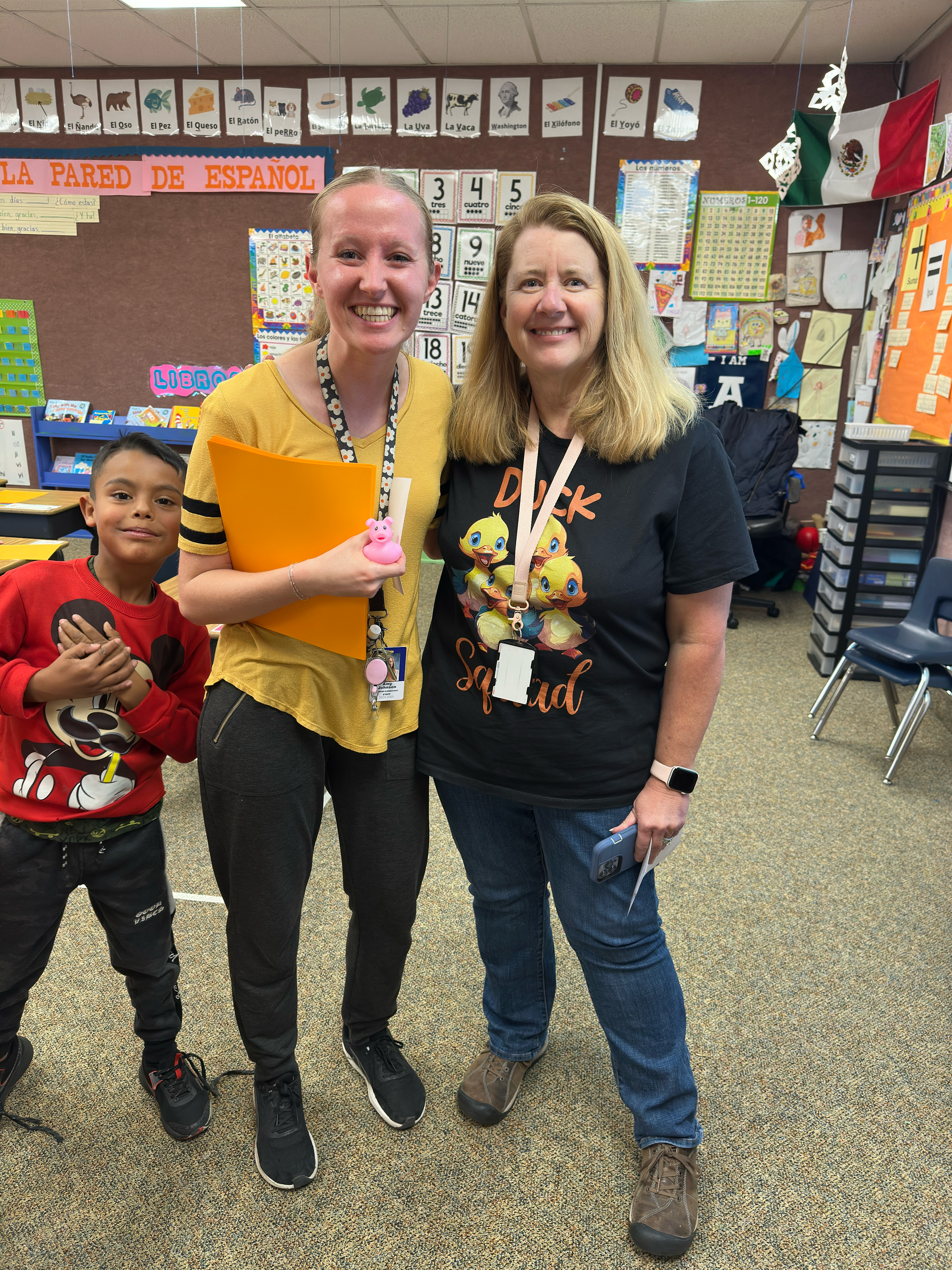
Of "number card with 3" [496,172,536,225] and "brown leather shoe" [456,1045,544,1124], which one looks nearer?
"brown leather shoe" [456,1045,544,1124]

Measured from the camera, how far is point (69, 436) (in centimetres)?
582

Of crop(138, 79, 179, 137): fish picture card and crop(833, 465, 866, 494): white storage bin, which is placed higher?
crop(138, 79, 179, 137): fish picture card

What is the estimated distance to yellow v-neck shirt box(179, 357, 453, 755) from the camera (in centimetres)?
112

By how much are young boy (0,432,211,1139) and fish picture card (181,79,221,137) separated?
16.1 feet

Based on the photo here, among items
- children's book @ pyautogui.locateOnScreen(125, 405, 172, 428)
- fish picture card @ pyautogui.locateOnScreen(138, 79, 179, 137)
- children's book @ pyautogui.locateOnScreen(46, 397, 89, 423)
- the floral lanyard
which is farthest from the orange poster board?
children's book @ pyautogui.locateOnScreen(46, 397, 89, 423)

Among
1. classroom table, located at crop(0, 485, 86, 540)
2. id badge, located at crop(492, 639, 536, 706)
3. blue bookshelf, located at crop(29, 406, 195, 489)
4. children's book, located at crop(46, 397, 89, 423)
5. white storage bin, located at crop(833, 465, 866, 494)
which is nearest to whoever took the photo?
id badge, located at crop(492, 639, 536, 706)

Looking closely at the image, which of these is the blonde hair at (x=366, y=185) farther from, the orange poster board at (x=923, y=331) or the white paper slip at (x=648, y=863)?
the orange poster board at (x=923, y=331)

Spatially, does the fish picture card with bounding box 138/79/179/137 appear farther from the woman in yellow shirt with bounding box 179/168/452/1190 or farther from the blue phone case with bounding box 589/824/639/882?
the blue phone case with bounding box 589/824/639/882

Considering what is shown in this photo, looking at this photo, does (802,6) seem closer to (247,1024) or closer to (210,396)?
(210,396)

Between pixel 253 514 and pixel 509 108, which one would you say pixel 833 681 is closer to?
pixel 253 514

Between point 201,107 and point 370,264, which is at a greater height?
point 201,107

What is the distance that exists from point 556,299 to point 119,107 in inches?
220

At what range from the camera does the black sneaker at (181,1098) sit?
1.49 metres

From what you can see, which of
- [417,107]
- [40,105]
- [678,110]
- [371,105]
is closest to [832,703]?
[678,110]
